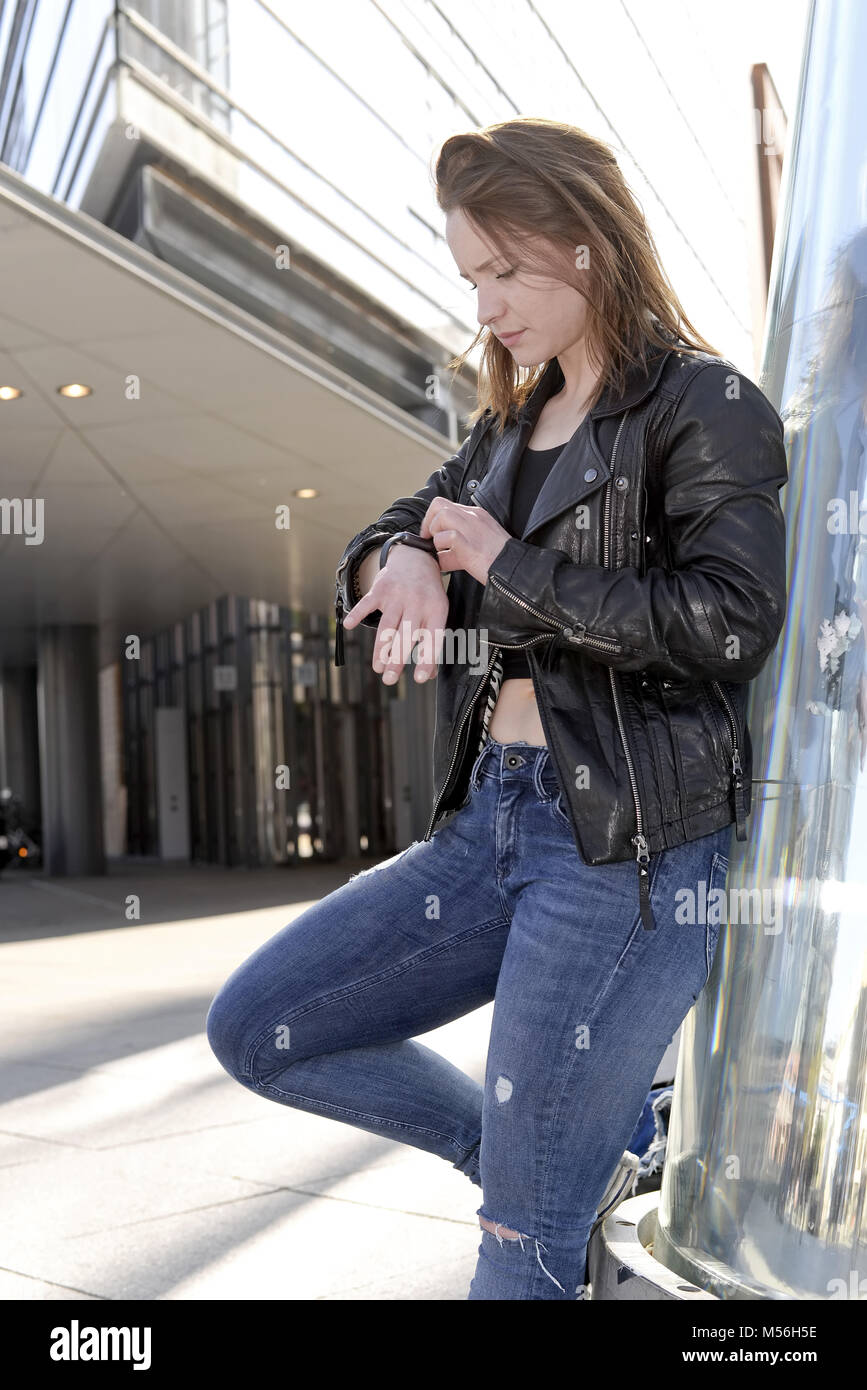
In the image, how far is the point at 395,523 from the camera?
202cm

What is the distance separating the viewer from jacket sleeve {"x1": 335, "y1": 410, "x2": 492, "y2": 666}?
1992 millimetres

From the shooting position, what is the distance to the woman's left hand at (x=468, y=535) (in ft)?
5.34

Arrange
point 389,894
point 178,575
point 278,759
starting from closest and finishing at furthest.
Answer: point 389,894, point 178,575, point 278,759

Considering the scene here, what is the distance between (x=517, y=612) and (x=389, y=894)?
51 cm

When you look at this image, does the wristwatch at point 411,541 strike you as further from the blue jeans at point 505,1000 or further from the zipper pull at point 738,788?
the zipper pull at point 738,788

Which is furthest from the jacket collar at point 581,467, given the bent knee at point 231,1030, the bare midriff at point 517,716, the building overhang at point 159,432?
the building overhang at point 159,432

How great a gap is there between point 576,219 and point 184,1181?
286 cm

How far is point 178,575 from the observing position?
16719 millimetres

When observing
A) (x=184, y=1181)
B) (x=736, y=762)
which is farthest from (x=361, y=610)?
(x=184, y=1181)

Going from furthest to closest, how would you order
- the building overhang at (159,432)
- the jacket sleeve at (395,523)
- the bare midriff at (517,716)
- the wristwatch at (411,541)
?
the building overhang at (159,432), the jacket sleeve at (395,523), the wristwatch at (411,541), the bare midriff at (517,716)

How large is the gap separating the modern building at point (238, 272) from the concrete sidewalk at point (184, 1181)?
2154 mm

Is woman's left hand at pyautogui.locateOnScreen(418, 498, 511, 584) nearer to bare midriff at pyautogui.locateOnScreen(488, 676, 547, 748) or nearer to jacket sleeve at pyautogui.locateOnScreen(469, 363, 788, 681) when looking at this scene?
jacket sleeve at pyautogui.locateOnScreen(469, 363, 788, 681)
